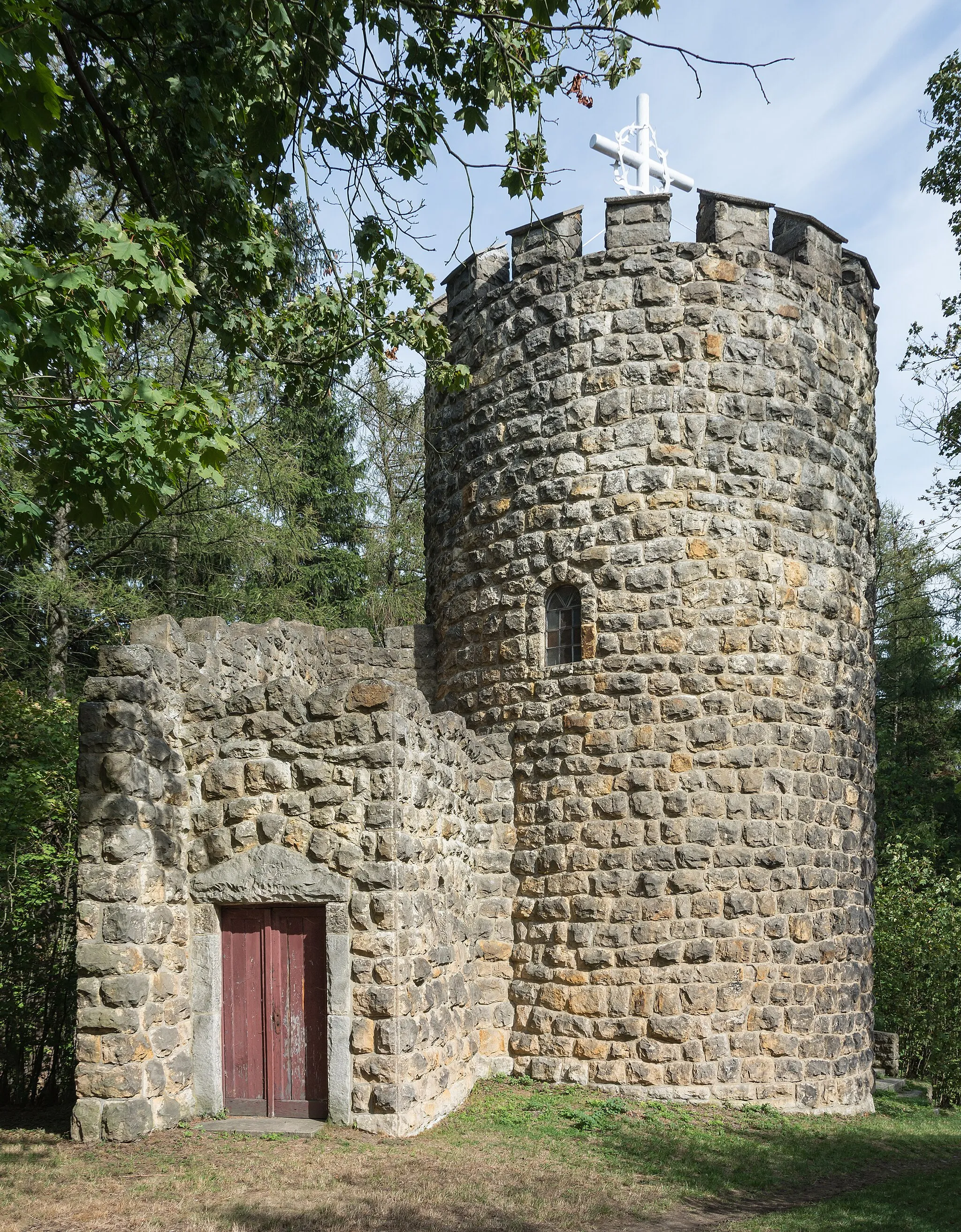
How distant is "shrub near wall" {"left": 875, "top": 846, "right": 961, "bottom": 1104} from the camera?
14281 mm

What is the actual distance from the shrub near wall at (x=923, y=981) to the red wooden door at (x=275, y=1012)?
8.40 metres

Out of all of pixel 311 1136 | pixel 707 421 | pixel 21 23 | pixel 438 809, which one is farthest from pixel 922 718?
pixel 21 23

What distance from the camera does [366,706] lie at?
320 inches

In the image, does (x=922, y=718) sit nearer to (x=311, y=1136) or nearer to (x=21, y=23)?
(x=311, y=1136)

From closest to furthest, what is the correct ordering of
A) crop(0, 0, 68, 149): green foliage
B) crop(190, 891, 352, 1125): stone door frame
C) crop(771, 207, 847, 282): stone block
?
crop(0, 0, 68, 149): green foliage, crop(190, 891, 352, 1125): stone door frame, crop(771, 207, 847, 282): stone block

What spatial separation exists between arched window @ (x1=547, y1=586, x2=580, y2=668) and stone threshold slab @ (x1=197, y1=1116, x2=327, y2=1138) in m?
4.16

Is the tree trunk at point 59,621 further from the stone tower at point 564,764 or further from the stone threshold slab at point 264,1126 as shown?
the stone threshold slab at point 264,1126

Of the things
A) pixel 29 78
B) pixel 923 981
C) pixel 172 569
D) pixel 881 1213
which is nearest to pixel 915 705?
pixel 923 981

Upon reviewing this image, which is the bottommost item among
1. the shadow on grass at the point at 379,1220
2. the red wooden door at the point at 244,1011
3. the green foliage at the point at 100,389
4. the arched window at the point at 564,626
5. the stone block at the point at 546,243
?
the shadow on grass at the point at 379,1220

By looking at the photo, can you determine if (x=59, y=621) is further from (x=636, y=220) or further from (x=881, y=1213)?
(x=881, y=1213)

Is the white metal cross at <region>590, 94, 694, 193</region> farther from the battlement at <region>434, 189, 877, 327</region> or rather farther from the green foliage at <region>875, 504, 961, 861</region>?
the green foliage at <region>875, 504, 961, 861</region>

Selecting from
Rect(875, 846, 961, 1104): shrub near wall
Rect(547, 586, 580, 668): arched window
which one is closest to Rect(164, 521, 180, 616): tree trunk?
Rect(547, 586, 580, 668): arched window

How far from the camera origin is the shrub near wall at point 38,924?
988cm

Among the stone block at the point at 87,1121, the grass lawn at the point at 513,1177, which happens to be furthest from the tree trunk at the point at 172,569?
the stone block at the point at 87,1121
